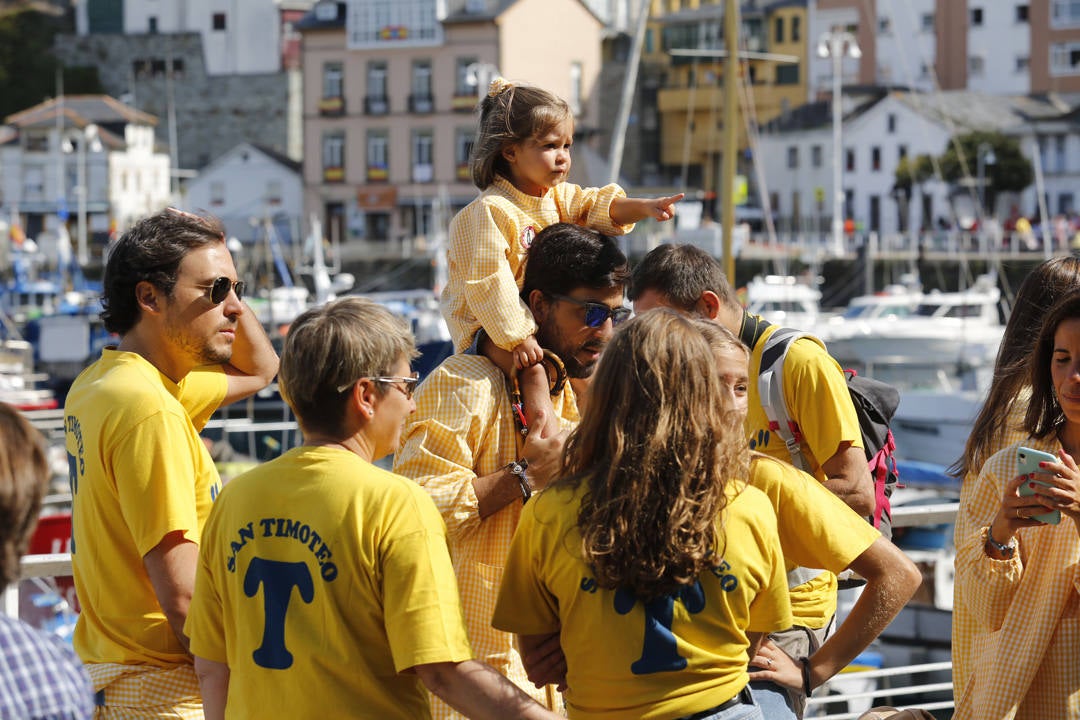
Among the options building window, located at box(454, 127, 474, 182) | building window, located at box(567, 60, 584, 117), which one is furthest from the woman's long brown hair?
building window, located at box(567, 60, 584, 117)

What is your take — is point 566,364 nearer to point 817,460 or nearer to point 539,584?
point 817,460

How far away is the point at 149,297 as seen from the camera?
3576 millimetres

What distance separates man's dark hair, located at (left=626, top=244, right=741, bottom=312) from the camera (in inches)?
159

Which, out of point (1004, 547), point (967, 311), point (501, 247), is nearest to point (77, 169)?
point (967, 311)

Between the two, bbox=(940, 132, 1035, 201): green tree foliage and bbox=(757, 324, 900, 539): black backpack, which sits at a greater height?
bbox=(940, 132, 1035, 201): green tree foliage

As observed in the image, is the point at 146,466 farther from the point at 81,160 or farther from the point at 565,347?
the point at 81,160

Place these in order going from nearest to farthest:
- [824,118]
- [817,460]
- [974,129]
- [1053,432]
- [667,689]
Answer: [667,689] → [1053,432] → [817,460] → [974,129] → [824,118]

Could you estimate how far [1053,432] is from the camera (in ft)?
12.0

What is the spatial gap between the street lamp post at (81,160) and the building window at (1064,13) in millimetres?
44440

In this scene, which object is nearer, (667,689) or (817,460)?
(667,689)

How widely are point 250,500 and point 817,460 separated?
160 cm

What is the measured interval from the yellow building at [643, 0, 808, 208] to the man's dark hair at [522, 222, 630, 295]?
67.4 metres

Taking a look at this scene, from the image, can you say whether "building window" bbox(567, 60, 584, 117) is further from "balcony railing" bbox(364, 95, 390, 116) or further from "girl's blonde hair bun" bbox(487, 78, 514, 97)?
"girl's blonde hair bun" bbox(487, 78, 514, 97)

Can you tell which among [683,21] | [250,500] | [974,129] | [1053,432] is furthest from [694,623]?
[683,21]
